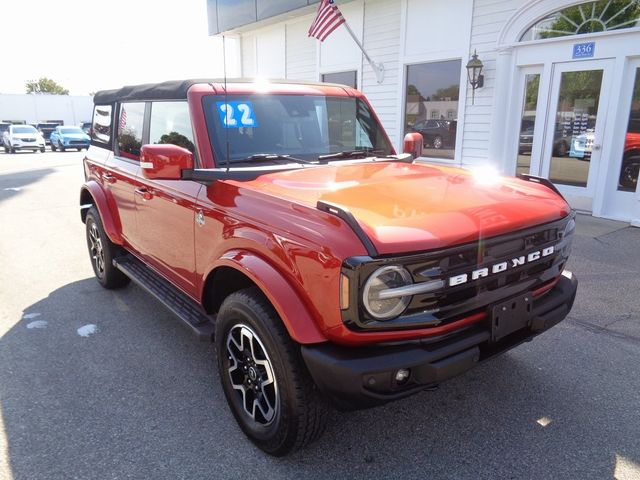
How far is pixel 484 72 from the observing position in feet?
29.3

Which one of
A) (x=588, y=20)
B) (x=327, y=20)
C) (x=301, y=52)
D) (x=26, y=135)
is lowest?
(x=26, y=135)

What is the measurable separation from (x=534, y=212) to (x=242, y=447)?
200 cm

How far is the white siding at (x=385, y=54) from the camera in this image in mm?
10641

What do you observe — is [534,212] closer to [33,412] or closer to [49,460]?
[49,460]

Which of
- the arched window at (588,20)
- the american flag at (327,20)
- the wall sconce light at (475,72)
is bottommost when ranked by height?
the wall sconce light at (475,72)

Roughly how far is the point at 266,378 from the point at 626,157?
7398mm

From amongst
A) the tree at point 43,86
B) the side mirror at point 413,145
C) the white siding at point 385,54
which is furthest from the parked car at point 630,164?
the tree at point 43,86

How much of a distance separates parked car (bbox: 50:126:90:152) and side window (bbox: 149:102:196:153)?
2829cm

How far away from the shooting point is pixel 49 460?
8.24 feet

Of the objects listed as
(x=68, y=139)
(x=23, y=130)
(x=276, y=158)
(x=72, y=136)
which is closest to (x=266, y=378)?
(x=276, y=158)

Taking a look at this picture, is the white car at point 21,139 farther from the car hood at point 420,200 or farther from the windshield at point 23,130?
the car hood at point 420,200

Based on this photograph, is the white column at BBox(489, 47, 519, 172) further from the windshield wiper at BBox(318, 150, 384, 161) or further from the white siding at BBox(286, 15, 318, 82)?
the windshield wiper at BBox(318, 150, 384, 161)

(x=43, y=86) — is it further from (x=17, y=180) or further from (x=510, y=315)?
(x=510, y=315)

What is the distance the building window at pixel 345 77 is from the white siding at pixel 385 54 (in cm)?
43
